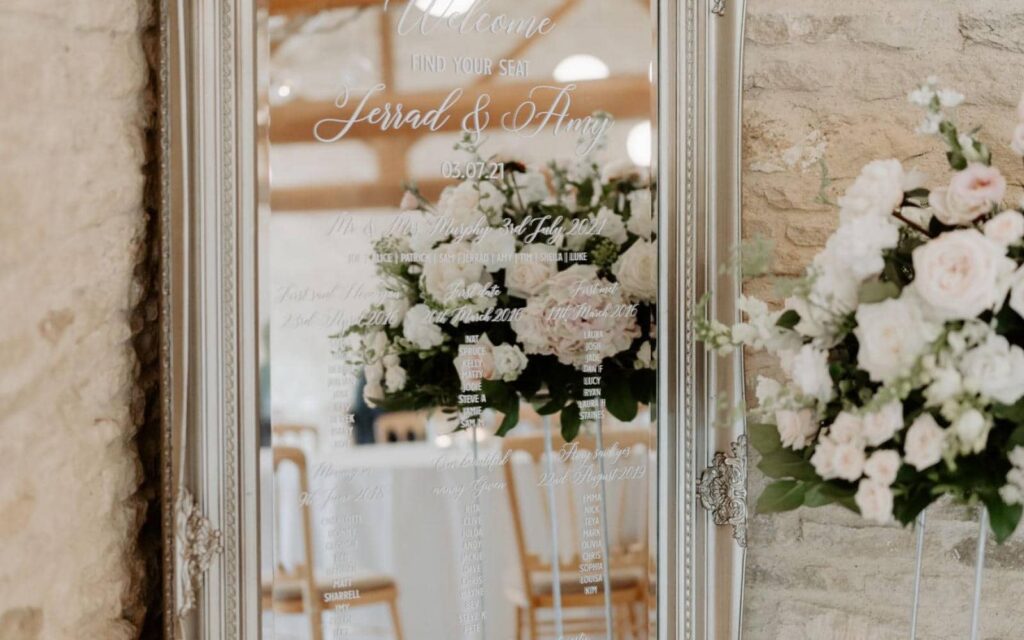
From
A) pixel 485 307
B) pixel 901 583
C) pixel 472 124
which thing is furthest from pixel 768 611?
pixel 472 124

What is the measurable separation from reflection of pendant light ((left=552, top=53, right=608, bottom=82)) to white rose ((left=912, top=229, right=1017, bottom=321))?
551 millimetres

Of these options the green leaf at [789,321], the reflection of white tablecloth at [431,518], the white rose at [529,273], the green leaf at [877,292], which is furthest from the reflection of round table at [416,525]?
the green leaf at [877,292]

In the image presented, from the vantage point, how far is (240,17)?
3.73 ft

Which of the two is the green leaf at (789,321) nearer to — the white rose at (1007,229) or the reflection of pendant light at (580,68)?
the white rose at (1007,229)

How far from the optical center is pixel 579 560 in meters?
1.25

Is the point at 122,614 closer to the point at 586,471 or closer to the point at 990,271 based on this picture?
the point at 586,471

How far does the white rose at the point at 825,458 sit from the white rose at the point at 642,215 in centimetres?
41

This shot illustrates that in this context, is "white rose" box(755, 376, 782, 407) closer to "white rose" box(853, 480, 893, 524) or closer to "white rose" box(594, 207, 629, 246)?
"white rose" box(853, 480, 893, 524)

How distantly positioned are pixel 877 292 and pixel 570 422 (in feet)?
1.59

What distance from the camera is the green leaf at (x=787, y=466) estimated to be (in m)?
1.08

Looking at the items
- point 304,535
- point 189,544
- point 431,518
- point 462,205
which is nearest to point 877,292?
point 462,205

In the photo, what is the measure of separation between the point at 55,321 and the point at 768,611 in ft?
4.04

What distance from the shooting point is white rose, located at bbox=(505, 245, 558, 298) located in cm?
121

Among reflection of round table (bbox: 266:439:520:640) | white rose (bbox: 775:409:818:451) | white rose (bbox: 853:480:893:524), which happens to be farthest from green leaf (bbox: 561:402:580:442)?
white rose (bbox: 853:480:893:524)
